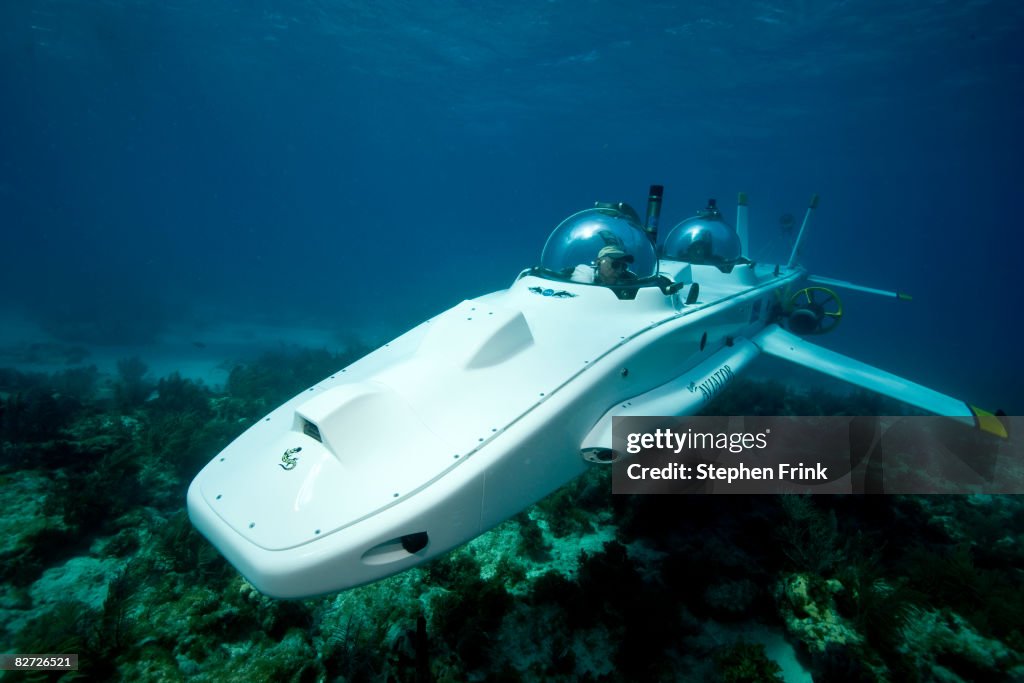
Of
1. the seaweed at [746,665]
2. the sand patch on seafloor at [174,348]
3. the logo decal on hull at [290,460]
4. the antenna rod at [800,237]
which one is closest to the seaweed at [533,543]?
the seaweed at [746,665]

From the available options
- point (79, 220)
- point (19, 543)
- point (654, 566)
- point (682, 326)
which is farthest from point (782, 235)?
point (79, 220)

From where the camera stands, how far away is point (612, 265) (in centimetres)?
424

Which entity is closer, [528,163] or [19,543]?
[19,543]

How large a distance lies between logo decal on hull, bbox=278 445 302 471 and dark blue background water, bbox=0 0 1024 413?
1378 cm

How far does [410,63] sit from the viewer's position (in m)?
27.4

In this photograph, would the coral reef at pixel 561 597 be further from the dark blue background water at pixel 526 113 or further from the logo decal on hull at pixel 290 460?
the dark blue background water at pixel 526 113

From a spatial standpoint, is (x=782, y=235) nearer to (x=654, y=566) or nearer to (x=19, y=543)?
(x=654, y=566)

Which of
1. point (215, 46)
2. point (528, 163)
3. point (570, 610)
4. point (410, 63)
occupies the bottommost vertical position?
point (570, 610)

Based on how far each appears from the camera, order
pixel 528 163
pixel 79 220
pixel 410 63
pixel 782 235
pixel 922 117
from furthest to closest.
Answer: pixel 79 220 → pixel 528 163 → pixel 410 63 → pixel 922 117 → pixel 782 235

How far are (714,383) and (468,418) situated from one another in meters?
2.74

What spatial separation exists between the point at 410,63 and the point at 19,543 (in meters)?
31.0

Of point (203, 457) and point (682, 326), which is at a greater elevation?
point (682, 326)

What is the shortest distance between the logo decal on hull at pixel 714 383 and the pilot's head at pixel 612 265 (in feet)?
4.16

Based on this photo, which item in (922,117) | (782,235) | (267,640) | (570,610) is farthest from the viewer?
(922,117)
